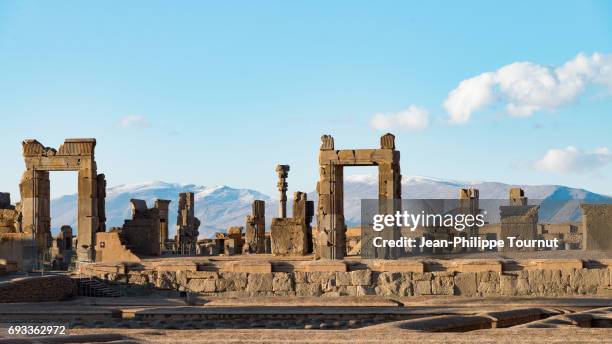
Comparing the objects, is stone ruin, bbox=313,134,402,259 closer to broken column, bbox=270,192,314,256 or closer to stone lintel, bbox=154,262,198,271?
broken column, bbox=270,192,314,256

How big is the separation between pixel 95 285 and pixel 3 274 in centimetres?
386

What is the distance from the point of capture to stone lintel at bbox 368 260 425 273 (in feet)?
77.2

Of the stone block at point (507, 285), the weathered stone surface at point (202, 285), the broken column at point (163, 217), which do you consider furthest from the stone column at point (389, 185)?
the broken column at point (163, 217)

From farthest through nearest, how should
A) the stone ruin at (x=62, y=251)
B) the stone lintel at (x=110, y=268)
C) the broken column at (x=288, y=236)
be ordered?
the stone ruin at (x=62, y=251), the broken column at (x=288, y=236), the stone lintel at (x=110, y=268)

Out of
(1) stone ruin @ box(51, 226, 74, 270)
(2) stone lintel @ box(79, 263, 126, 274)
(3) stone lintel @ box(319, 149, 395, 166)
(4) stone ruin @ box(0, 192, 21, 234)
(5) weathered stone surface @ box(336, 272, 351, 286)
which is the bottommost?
(5) weathered stone surface @ box(336, 272, 351, 286)

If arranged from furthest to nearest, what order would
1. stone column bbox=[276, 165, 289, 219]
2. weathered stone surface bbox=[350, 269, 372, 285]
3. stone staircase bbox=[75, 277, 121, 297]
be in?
1. stone column bbox=[276, 165, 289, 219]
2. stone staircase bbox=[75, 277, 121, 297]
3. weathered stone surface bbox=[350, 269, 372, 285]

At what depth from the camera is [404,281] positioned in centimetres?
2350

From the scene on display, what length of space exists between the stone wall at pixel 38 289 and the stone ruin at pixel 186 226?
Answer: 20117 mm

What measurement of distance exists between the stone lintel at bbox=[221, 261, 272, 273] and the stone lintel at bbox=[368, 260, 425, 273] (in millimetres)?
2581

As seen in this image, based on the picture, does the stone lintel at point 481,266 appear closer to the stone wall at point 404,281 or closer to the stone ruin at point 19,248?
the stone wall at point 404,281

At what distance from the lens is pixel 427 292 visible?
23422mm

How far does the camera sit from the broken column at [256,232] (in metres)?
39.9

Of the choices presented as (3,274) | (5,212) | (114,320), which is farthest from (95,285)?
(5,212)

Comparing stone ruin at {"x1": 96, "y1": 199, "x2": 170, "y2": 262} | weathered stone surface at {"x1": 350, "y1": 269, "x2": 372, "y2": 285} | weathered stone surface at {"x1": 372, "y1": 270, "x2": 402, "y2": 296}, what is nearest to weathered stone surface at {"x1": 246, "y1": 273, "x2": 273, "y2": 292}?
weathered stone surface at {"x1": 350, "y1": 269, "x2": 372, "y2": 285}
